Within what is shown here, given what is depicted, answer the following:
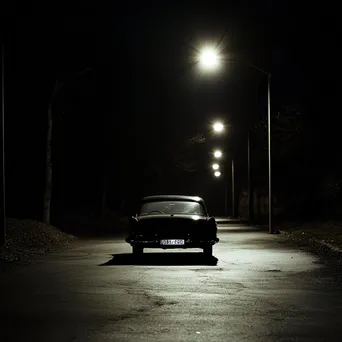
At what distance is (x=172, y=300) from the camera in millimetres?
11898

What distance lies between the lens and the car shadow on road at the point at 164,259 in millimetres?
19234

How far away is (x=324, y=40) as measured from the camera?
31109 mm

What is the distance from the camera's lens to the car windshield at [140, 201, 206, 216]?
21.3 m

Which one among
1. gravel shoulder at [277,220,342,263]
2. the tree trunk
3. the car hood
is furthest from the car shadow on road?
the tree trunk

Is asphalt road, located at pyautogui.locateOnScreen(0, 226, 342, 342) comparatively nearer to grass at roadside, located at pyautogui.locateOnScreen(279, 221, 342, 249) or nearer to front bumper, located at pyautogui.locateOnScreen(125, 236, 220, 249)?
front bumper, located at pyautogui.locateOnScreen(125, 236, 220, 249)

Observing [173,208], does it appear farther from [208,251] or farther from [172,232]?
[172,232]

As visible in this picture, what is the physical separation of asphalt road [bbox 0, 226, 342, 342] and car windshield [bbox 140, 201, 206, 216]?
4.77ft

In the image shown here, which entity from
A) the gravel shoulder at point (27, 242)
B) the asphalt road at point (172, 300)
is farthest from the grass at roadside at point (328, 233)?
the gravel shoulder at point (27, 242)

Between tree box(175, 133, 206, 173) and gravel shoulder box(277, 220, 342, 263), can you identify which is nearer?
gravel shoulder box(277, 220, 342, 263)

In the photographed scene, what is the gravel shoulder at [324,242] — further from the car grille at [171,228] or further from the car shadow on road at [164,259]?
the car grille at [171,228]

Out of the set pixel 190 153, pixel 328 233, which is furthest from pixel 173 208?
pixel 190 153

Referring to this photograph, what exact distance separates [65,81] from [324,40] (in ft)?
35.3

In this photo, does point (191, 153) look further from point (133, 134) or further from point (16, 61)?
point (16, 61)

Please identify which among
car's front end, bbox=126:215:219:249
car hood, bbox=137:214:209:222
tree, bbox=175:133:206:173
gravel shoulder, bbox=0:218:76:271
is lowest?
gravel shoulder, bbox=0:218:76:271
